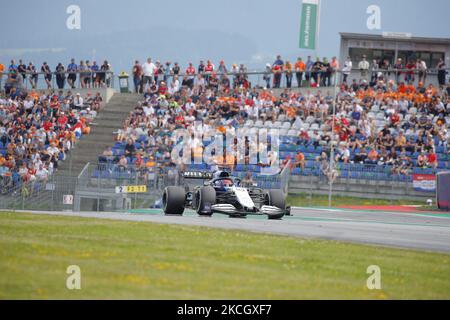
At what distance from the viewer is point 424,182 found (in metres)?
35.9

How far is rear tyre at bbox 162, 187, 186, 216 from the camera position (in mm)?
24906

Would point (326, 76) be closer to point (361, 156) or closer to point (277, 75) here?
point (277, 75)

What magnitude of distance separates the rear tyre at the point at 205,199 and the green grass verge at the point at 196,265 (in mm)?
4533

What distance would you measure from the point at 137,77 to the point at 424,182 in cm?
1752

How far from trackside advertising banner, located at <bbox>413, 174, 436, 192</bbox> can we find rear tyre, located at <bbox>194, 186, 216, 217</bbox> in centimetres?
1407

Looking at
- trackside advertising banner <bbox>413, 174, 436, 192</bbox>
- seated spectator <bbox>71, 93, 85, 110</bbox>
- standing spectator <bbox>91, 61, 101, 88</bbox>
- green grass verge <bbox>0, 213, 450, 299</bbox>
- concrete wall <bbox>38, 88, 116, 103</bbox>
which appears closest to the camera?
green grass verge <bbox>0, 213, 450, 299</bbox>

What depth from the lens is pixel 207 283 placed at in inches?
497

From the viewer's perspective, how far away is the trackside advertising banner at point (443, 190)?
109ft

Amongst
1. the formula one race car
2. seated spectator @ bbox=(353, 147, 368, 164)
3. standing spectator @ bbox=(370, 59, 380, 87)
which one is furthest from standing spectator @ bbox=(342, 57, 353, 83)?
the formula one race car

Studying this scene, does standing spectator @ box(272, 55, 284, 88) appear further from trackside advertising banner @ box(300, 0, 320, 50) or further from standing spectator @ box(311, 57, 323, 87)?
trackside advertising banner @ box(300, 0, 320, 50)

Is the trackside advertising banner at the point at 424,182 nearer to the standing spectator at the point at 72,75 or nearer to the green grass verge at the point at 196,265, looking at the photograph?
the green grass verge at the point at 196,265

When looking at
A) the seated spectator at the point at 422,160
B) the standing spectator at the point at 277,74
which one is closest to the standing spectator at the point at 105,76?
the standing spectator at the point at 277,74

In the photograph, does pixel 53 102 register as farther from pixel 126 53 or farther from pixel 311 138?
pixel 126 53

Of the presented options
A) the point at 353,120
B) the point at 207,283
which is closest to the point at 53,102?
the point at 353,120
